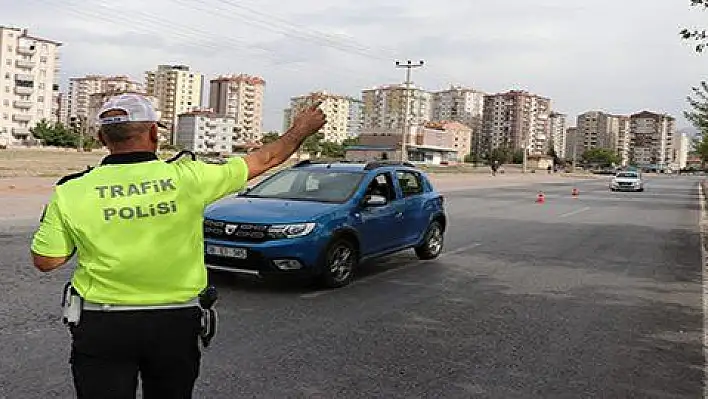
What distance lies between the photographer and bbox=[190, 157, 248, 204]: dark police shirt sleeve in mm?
2738

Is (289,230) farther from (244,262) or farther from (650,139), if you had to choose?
(650,139)

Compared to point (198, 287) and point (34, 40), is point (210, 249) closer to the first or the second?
point (198, 287)

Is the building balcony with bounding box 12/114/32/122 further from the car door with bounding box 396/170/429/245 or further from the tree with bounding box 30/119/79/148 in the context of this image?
the car door with bounding box 396/170/429/245

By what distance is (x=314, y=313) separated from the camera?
7.21 metres

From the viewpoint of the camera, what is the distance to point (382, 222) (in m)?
9.44

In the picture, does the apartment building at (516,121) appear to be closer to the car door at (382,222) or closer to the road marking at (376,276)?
the road marking at (376,276)

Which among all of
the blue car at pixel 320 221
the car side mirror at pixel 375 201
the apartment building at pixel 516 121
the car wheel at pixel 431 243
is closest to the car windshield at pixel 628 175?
the car wheel at pixel 431 243

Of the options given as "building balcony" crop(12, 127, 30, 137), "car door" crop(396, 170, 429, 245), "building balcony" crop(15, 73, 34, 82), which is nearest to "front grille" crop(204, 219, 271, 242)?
"car door" crop(396, 170, 429, 245)

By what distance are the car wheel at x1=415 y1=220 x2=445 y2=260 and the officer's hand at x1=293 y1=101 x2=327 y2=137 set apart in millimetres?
7922

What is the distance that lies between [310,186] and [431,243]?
2710mm

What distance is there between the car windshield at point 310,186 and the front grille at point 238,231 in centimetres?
110

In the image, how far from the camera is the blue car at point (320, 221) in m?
8.02

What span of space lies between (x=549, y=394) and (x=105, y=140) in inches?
143

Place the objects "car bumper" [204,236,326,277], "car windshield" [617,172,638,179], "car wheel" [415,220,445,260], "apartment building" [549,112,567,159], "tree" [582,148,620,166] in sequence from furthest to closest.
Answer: "apartment building" [549,112,567,159] → "tree" [582,148,620,166] → "car windshield" [617,172,638,179] → "car wheel" [415,220,445,260] → "car bumper" [204,236,326,277]
